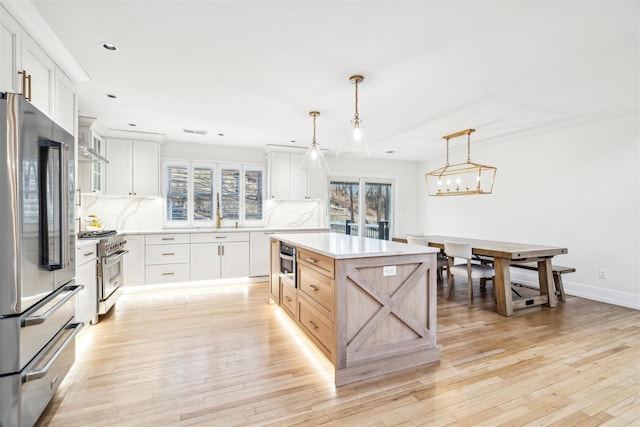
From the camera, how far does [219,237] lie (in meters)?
4.96

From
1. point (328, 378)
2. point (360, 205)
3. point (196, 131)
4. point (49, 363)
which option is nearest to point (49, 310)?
point (49, 363)

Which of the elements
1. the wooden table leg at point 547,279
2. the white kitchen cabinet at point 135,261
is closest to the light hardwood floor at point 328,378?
the wooden table leg at point 547,279

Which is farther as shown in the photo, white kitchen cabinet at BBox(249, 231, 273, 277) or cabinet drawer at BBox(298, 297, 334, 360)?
white kitchen cabinet at BBox(249, 231, 273, 277)

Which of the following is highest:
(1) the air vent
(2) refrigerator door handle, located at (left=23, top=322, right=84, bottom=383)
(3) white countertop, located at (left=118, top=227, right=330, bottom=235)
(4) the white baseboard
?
(1) the air vent

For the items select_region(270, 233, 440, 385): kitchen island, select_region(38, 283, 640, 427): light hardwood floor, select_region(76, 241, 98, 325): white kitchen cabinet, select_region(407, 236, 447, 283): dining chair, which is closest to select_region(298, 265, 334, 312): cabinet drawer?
select_region(270, 233, 440, 385): kitchen island

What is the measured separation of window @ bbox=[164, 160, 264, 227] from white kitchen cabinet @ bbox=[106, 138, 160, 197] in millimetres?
375

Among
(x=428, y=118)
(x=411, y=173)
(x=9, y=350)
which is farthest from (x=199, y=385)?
(x=411, y=173)

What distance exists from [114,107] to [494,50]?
12.9ft

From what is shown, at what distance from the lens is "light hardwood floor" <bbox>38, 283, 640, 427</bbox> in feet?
5.90

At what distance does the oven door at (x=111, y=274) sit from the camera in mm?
3320

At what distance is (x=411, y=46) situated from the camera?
87.9 inches

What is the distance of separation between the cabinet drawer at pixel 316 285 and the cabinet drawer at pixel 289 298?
0.19 meters

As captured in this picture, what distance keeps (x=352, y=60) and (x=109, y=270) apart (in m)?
3.44

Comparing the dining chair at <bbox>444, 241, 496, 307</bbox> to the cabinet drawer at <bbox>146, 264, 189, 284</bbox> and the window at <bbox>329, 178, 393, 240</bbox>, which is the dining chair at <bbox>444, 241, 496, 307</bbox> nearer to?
the window at <bbox>329, 178, 393, 240</bbox>
